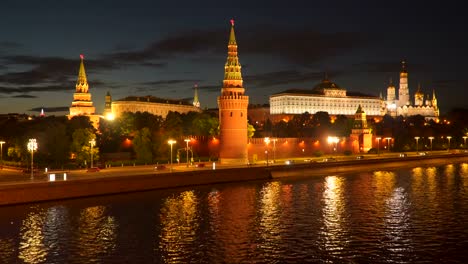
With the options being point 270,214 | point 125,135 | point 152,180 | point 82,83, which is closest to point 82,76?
point 82,83

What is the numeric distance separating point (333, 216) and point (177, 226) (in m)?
10.6

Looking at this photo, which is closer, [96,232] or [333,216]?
[96,232]

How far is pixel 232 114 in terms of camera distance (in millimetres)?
75562

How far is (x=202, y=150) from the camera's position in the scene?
8231 centimetres

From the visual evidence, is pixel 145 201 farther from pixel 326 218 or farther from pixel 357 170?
pixel 357 170

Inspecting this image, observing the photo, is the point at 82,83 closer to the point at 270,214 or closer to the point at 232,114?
the point at 232,114

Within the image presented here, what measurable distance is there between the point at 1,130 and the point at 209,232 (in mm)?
67538

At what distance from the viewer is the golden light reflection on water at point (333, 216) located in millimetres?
30438

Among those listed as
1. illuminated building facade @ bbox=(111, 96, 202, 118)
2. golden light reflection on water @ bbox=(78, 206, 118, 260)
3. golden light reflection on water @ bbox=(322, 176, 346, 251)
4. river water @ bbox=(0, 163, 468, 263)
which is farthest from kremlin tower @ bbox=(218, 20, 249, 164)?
illuminated building facade @ bbox=(111, 96, 202, 118)

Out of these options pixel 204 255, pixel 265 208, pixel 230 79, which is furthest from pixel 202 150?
pixel 204 255

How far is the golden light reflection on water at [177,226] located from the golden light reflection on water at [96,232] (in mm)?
2873

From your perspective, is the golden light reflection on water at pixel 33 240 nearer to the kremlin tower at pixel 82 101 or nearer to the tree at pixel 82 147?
the tree at pixel 82 147

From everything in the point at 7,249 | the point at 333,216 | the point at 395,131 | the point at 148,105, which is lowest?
the point at 7,249

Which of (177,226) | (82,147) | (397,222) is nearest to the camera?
(177,226)
